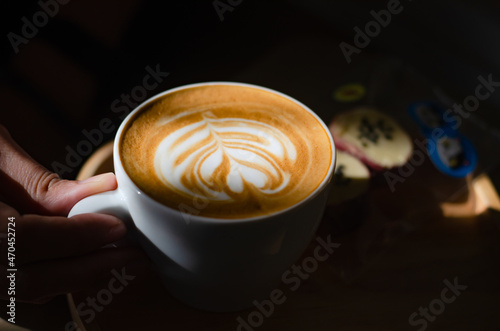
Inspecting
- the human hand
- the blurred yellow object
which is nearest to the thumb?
the human hand

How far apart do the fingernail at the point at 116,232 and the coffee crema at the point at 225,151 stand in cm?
6

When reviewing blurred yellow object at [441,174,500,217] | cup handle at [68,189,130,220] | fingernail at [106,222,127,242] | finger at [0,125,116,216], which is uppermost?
finger at [0,125,116,216]

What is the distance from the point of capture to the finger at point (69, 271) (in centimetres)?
60

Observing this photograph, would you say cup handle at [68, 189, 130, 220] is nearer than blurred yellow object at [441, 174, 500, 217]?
Yes

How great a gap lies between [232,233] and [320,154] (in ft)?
0.56

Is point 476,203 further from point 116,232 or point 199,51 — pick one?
point 199,51

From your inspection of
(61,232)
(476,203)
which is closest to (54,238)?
(61,232)

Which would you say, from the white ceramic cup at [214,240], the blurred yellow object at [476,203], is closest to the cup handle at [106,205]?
the white ceramic cup at [214,240]

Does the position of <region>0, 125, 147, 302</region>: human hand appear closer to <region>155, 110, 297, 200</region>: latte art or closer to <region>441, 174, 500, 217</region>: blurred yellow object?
<region>155, 110, 297, 200</region>: latte art

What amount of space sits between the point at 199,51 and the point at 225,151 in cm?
123

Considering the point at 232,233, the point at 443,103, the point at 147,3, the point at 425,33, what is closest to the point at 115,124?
the point at 147,3

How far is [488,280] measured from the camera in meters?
0.75

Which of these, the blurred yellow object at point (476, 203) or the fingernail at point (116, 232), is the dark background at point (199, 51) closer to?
the blurred yellow object at point (476, 203)

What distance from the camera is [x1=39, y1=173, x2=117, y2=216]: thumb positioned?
647 millimetres
